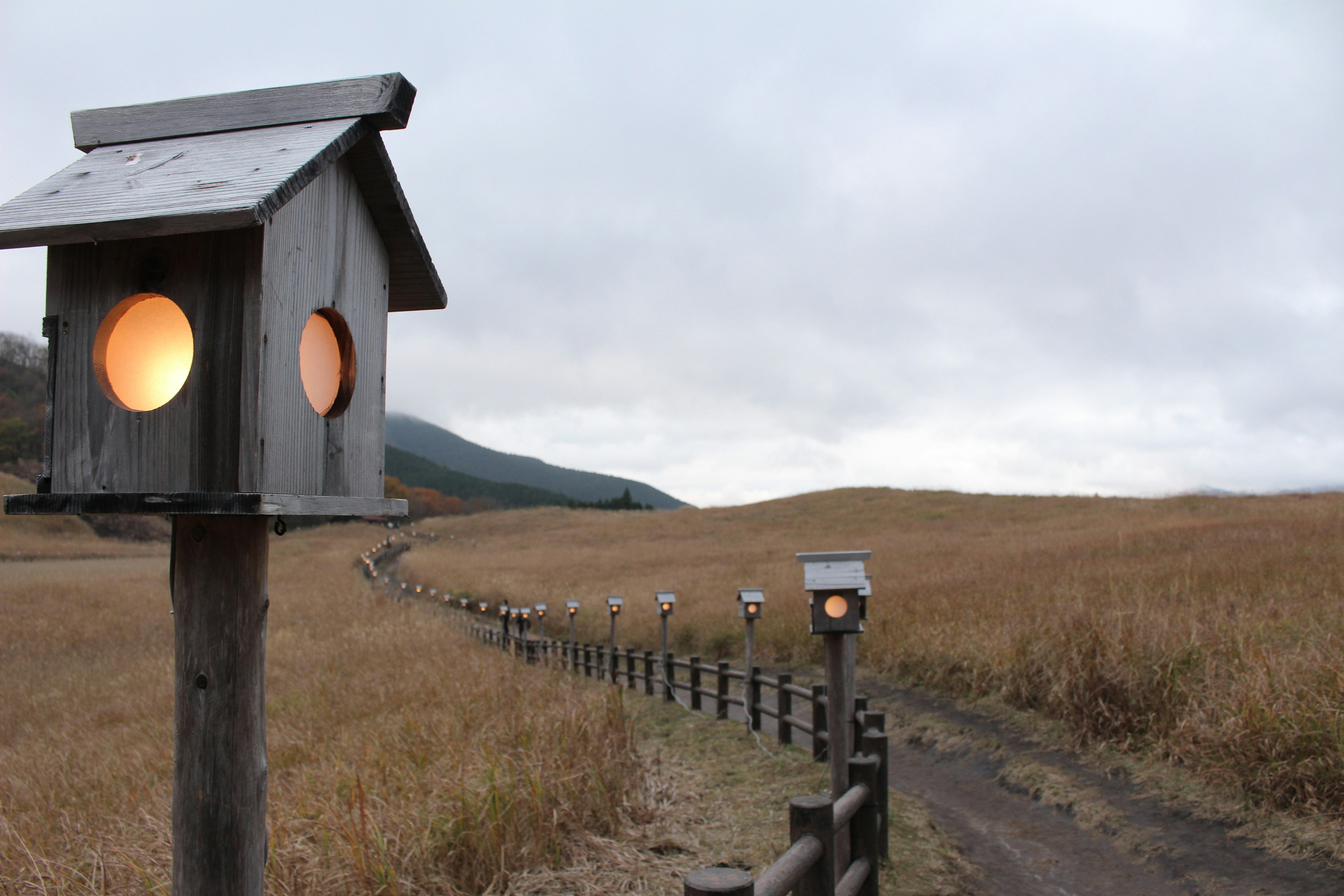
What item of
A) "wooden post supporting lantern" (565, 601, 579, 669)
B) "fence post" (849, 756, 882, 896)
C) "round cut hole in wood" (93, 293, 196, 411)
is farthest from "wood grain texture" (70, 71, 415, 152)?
"wooden post supporting lantern" (565, 601, 579, 669)

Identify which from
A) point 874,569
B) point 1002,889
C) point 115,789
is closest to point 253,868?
point 1002,889

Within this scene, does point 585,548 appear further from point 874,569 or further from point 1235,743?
point 1235,743

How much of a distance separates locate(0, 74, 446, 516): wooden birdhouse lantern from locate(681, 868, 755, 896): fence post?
1515 millimetres

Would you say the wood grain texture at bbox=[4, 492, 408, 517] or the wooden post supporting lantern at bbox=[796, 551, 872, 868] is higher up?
the wood grain texture at bbox=[4, 492, 408, 517]

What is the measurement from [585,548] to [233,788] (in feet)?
147

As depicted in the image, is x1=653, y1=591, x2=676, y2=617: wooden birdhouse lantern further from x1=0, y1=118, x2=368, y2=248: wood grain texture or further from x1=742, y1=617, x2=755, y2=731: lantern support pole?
x1=0, y1=118, x2=368, y2=248: wood grain texture

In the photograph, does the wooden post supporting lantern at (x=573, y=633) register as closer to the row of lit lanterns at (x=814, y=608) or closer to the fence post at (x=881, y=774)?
the row of lit lanterns at (x=814, y=608)

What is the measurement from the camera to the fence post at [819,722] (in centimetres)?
765

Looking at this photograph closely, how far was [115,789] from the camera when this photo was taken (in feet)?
21.9

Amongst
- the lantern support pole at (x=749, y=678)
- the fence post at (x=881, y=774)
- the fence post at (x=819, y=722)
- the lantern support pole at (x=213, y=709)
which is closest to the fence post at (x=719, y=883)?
the lantern support pole at (x=213, y=709)

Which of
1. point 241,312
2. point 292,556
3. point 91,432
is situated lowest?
point 292,556

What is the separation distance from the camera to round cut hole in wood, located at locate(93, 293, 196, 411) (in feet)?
7.47

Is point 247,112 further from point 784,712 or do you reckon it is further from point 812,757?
point 784,712

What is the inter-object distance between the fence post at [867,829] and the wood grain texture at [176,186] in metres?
3.91
